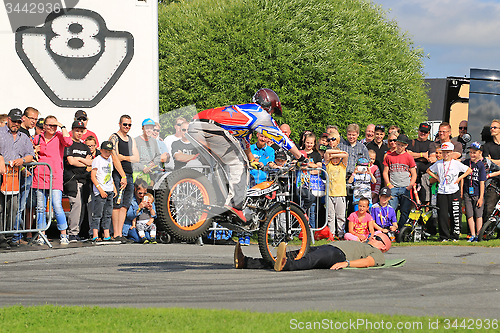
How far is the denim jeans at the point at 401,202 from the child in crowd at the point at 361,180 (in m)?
0.59

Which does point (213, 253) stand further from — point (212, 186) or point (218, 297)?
point (218, 297)

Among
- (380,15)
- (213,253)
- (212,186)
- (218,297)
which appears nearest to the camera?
(218,297)

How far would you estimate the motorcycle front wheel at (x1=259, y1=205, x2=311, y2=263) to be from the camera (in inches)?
332

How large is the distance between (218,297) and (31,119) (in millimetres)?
6319

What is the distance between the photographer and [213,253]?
1053cm

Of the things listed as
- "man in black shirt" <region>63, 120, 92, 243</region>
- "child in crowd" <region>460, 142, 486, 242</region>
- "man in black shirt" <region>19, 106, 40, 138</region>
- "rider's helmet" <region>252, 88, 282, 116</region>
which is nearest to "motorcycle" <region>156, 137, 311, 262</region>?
"rider's helmet" <region>252, 88, 282, 116</region>

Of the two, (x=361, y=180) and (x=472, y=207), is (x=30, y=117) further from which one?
(x=472, y=207)

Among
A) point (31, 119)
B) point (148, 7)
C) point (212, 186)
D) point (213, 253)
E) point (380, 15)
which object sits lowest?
point (213, 253)

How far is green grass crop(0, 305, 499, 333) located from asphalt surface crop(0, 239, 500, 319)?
0.37 meters

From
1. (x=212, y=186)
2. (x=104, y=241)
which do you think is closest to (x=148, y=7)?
(x=104, y=241)

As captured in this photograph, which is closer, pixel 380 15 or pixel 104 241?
pixel 104 241

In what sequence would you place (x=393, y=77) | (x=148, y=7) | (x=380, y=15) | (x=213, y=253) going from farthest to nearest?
(x=380, y=15) → (x=393, y=77) → (x=148, y=7) → (x=213, y=253)

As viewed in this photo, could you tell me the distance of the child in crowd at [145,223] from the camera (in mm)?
11977

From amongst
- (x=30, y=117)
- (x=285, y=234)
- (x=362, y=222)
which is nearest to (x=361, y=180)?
(x=362, y=222)
